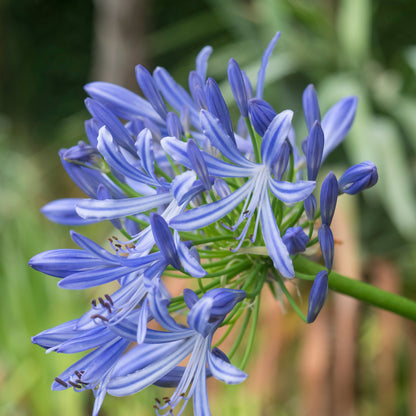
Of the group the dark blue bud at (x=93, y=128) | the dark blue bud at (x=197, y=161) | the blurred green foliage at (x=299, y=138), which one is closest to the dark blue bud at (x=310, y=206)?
the dark blue bud at (x=197, y=161)

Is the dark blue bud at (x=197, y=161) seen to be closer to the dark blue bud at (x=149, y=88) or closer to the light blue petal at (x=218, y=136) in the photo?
the light blue petal at (x=218, y=136)

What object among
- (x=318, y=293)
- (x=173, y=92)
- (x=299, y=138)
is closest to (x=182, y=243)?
(x=318, y=293)

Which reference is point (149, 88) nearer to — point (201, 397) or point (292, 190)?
point (292, 190)

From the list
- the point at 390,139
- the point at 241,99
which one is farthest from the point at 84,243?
the point at 390,139

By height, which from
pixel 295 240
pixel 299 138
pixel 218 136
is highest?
pixel 299 138

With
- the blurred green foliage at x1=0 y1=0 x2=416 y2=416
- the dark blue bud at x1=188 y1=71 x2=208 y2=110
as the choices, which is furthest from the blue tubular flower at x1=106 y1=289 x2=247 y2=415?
the blurred green foliage at x1=0 y1=0 x2=416 y2=416

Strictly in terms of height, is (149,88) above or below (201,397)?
above

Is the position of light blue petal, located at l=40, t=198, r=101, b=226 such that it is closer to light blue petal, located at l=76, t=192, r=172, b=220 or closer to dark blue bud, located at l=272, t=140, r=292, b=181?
light blue petal, located at l=76, t=192, r=172, b=220

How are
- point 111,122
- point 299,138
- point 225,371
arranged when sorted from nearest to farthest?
point 225,371 < point 111,122 < point 299,138
